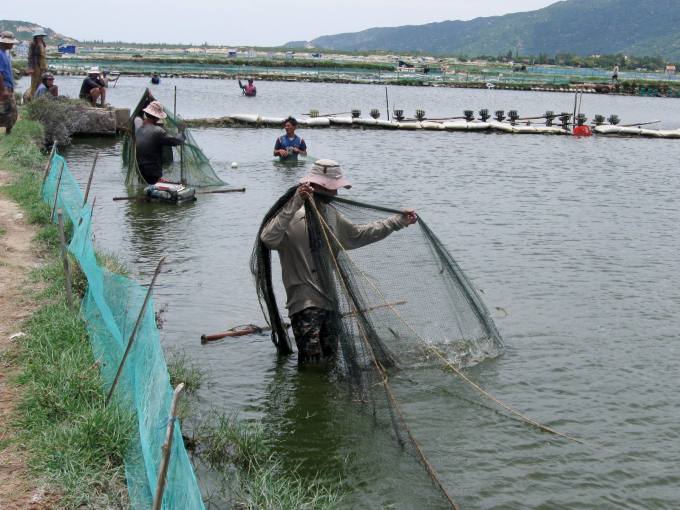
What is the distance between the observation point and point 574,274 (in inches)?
372

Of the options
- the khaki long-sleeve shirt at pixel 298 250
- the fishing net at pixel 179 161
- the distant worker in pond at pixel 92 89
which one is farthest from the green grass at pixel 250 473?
the distant worker in pond at pixel 92 89

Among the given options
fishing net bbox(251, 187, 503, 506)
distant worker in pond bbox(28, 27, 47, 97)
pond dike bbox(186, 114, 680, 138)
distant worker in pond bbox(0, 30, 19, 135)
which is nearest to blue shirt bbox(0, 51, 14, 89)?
distant worker in pond bbox(0, 30, 19, 135)

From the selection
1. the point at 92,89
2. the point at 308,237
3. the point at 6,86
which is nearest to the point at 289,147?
the point at 6,86

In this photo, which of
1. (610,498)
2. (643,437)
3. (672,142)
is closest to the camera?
(610,498)

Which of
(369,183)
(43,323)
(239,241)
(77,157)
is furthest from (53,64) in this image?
(43,323)

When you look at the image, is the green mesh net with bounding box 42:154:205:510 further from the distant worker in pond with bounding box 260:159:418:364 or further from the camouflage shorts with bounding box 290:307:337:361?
the camouflage shorts with bounding box 290:307:337:361

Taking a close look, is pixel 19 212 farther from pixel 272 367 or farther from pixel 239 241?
pixel 272 367

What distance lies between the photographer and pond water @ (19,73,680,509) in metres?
4.88

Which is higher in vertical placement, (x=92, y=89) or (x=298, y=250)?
(x=92, y=89)

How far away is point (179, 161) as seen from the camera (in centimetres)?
1409

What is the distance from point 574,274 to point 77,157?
12.8m

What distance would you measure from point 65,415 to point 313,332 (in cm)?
208

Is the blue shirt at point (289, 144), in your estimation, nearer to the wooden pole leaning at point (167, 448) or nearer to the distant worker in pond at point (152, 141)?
the distant worker in pond at point (152, 141)

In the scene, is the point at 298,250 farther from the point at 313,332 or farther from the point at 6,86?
the point at 6,86
